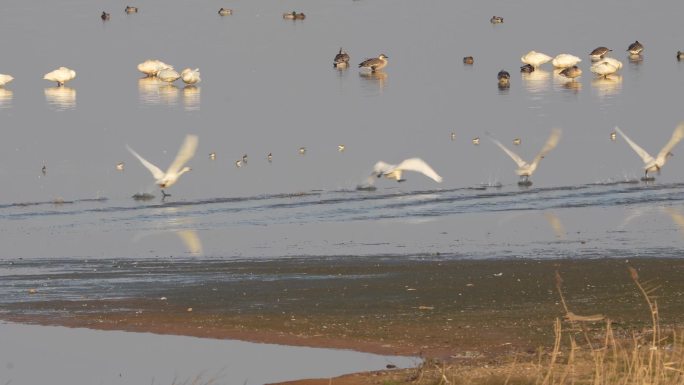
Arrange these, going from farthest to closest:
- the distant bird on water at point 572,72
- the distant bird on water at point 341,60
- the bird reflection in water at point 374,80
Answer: the distant bird on water at point 341,60 → the distant bird on water at point 572,72 → the bird reflection in water at point 374,80

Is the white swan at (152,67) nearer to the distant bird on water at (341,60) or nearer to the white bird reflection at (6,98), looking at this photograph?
the white bird reflection at (6,98)

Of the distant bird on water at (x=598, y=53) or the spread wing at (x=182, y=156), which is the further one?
the distant bird on water at (x=598, y=53)

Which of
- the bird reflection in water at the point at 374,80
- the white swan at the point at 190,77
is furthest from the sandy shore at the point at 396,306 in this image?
the white swan at the point at 190,77

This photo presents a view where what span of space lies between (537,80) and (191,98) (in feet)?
38.0

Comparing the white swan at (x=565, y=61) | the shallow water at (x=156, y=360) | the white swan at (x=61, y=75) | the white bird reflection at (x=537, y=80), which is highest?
the white swan at (x=565, y=61)

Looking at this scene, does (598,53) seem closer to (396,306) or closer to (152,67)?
(152,67)

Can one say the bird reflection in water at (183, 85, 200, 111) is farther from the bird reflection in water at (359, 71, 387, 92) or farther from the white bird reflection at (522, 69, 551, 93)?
the white bird reflection at (522, 69, 551, 93)

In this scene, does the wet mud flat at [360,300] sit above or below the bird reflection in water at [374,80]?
below

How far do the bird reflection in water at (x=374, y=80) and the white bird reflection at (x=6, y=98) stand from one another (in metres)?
11.0

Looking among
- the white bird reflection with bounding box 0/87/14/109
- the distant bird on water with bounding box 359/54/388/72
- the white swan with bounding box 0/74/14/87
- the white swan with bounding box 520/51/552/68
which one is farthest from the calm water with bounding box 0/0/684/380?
the white swan with bounding box 520/51/552/68

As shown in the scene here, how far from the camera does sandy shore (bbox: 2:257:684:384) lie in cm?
1431

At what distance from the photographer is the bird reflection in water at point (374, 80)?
49.5m

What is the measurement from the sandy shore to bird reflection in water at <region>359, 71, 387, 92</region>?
30.9m

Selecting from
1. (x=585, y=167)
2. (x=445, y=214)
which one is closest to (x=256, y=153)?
(x=585, y=167)
